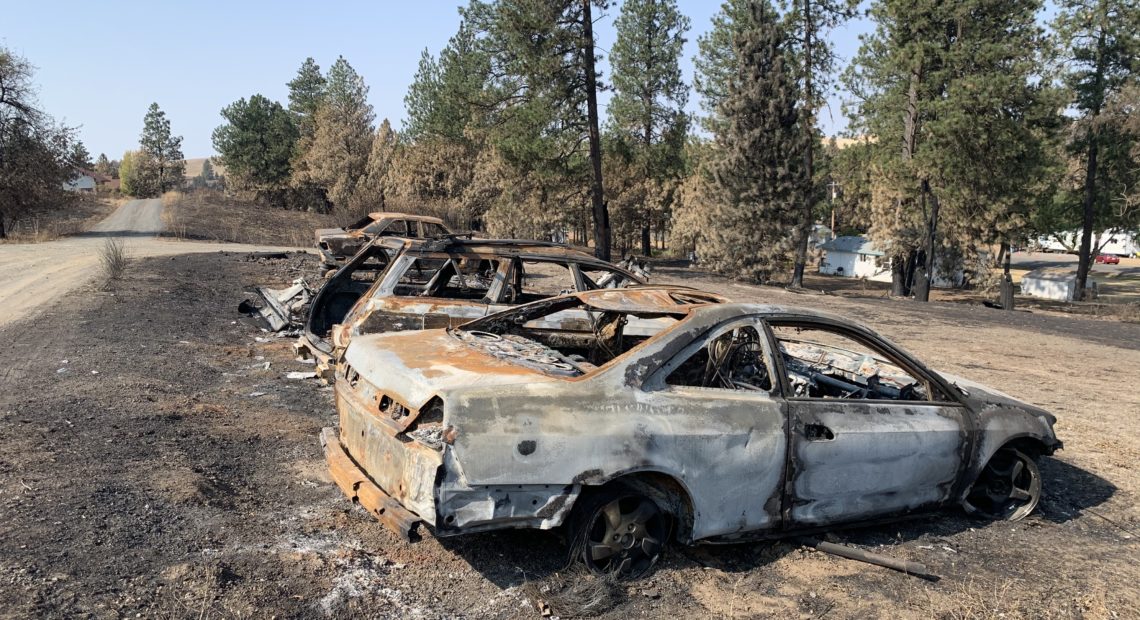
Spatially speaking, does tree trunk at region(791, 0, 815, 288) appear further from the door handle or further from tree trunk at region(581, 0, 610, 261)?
the door handle

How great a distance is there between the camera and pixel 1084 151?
32.8 meters

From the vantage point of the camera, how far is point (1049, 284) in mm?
45938

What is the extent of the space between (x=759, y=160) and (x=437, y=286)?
23.1 m

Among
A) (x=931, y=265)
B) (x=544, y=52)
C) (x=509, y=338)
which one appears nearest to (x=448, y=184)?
(x=544, y=52)

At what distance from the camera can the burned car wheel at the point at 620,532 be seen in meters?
3.49

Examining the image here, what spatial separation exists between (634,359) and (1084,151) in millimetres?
37893

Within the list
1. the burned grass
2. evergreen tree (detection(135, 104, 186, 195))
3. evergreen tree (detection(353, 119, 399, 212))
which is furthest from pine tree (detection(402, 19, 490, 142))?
evergreen tree (detection(135, 104, 186, 195))

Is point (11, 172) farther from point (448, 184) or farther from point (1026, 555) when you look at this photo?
point (1026, 555)

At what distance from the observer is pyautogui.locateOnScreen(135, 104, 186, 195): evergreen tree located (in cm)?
8650

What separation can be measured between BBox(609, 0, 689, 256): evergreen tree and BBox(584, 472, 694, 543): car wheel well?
4132 cm

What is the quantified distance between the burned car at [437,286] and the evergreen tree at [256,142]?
55.0 m

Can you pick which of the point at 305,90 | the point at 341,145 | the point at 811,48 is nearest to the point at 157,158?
the point at 305,90

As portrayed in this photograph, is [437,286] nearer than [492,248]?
No

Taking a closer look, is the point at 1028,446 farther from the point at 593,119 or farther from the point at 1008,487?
the point at 593,119
